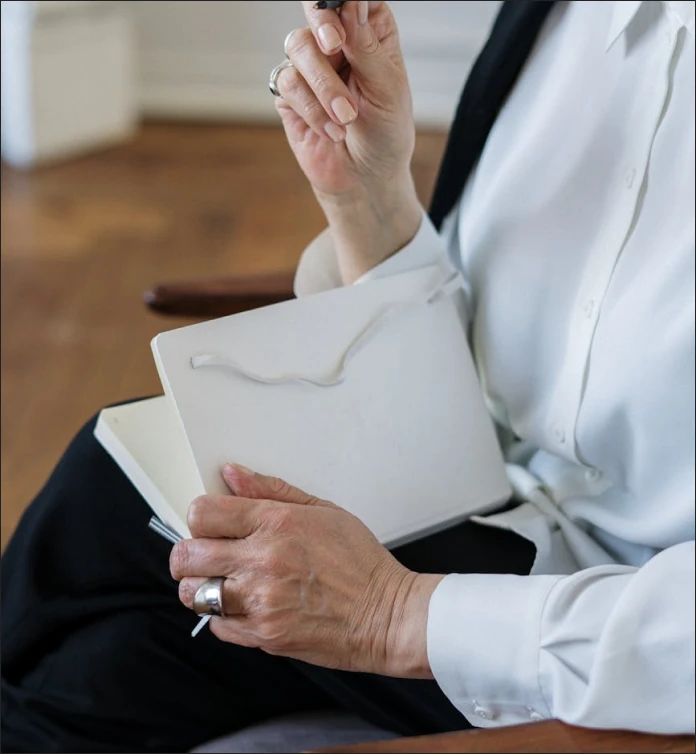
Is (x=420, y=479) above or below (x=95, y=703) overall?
above

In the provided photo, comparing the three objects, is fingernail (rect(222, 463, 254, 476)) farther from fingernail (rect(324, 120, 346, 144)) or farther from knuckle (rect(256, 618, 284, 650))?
fingernail (rect(324, 120, 346, 144))

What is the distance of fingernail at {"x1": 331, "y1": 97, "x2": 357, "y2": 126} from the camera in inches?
30.0

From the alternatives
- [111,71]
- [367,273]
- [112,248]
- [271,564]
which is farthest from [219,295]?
[111,71]

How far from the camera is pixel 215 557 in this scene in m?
0.74

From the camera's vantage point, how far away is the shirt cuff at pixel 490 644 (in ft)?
2.21

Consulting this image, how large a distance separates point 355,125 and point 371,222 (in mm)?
110

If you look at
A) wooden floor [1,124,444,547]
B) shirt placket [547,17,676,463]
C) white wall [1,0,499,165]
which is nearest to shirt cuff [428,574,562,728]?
shirt placket [547,17,676,463]

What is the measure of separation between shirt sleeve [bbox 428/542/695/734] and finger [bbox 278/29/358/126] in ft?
1.13

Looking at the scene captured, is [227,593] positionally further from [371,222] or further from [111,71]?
[111,71]

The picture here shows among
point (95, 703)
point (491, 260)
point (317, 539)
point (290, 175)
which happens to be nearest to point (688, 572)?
point (317, 539)

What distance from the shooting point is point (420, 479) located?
851mm

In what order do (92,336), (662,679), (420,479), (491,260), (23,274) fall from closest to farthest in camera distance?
(662,679)
(420,479)
(491,260)
(92,336)
(23,274)

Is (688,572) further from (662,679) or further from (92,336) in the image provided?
(92,336)

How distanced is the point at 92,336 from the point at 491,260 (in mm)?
1141
